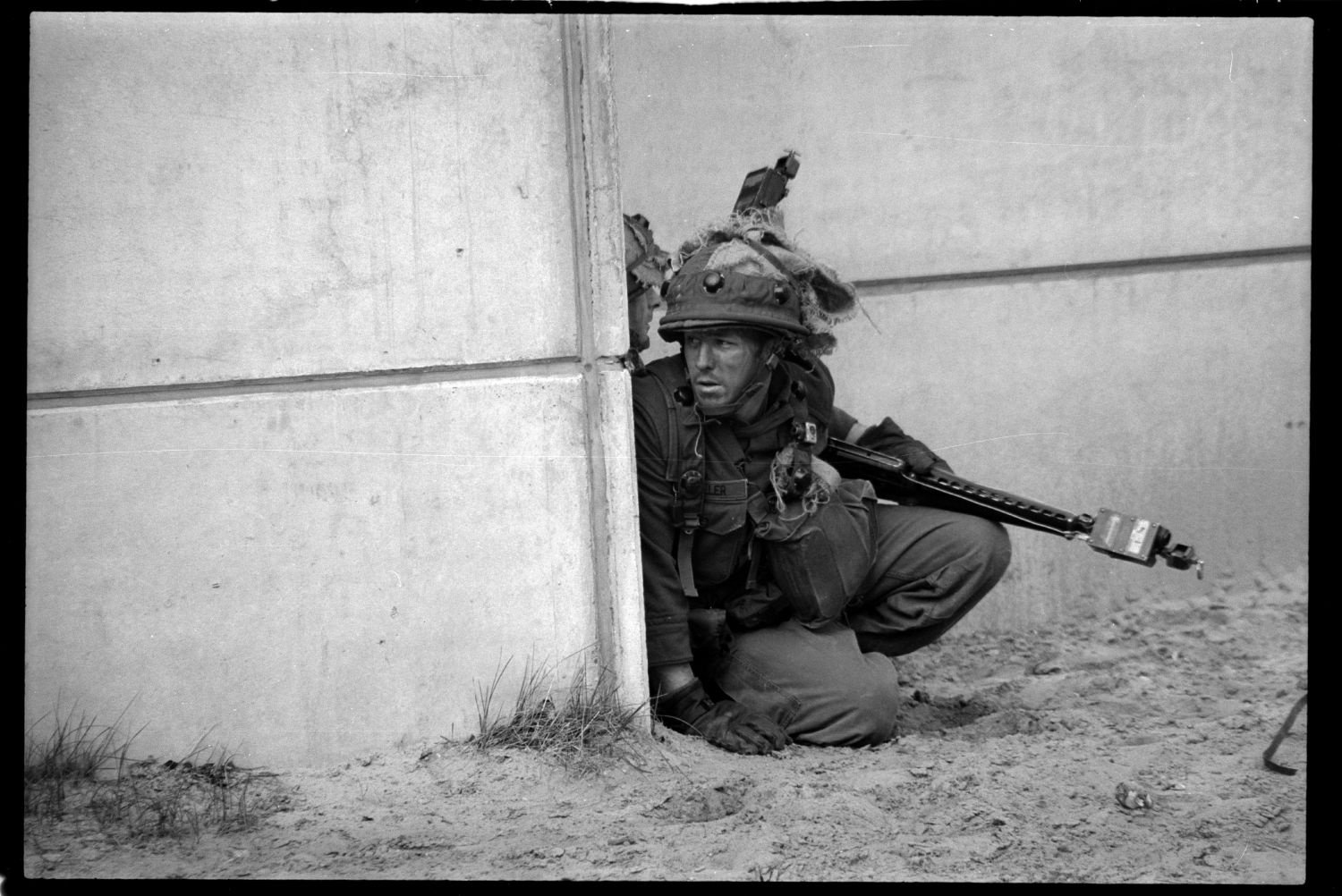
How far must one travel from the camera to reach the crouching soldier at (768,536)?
3453 mm

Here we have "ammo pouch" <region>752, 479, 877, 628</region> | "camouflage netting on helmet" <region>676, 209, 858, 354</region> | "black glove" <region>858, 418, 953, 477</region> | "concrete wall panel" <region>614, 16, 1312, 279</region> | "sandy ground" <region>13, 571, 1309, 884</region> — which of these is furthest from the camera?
"concrete wall panel" <region>614, 16, 1312, 279</region>

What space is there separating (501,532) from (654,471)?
20.3 inches

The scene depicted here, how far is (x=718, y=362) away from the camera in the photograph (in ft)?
11.4

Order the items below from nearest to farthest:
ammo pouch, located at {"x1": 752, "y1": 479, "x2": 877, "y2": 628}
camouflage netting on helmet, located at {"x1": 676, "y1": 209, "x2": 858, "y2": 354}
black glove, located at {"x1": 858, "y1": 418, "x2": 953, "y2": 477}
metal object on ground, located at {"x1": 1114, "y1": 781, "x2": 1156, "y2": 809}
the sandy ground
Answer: the sandy ground → metal object on ground, located at {"x1": 1114, "y1": 781, "x2": 1156, "y2": 809} → camouflage netting on helmet, located at {"x1": 676, "y1": 209, "x2": 858, "y2": 354} → ammo pouch, located at {"x1": 752, "y1": 479, "x2": 877, "y2": 628} → black glove, located at {"x1": 858, "y1": 418, "x2": 953, "y2": 477}

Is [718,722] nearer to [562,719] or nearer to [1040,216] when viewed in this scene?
[562,719]

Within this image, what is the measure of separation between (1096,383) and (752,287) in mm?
1981

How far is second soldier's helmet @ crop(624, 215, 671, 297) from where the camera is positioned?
141 inches

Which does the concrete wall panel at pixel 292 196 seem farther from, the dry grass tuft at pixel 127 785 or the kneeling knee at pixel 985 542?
the kneeling knee at pixel 985 542

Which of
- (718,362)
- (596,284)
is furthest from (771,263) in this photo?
(596,284)

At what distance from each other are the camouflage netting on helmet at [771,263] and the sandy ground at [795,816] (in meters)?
1.29

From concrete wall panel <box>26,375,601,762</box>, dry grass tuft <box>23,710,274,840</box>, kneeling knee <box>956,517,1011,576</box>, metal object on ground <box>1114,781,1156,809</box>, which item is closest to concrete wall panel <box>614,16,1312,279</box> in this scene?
kneeling knee <box>956,517,1011,576</box>

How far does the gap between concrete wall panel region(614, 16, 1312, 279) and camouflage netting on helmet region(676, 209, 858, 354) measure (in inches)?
43.3

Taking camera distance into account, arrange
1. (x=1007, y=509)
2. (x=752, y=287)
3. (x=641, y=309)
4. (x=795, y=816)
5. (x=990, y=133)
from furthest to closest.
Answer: (x=990, y=133) < (x=1007, y=509) < (x=641, y=309) < (x=752, y=287) < (x=795, y=816)

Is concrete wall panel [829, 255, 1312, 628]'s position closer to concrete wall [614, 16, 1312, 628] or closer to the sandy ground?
concrete wall [614, 16, 1312, 628]
